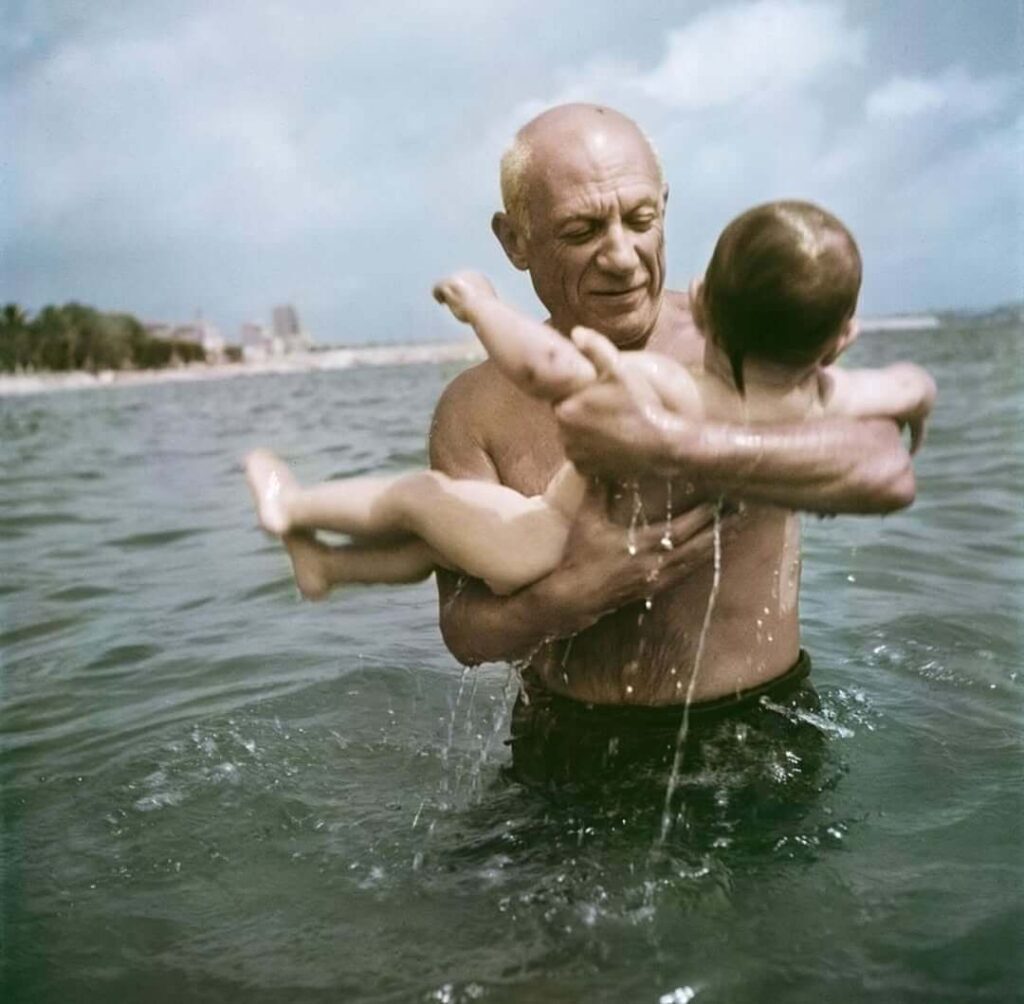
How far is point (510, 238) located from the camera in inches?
128

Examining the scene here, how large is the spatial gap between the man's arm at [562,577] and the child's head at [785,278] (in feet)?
1.70

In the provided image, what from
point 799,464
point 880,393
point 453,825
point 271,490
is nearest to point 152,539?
point 271,490

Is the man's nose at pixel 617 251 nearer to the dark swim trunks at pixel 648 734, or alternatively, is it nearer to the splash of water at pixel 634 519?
the splash of water at pixel 634 519

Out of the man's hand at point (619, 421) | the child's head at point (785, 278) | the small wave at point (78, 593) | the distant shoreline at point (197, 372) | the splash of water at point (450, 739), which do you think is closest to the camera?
the child's head at point (785, 278)

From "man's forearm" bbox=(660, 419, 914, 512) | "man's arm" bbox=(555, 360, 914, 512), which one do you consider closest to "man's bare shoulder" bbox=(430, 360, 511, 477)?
"man's arm" bbox=(555, 360, 914, 512)

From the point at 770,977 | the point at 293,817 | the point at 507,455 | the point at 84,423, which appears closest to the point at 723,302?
the point at 507,455

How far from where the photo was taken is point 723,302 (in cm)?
248

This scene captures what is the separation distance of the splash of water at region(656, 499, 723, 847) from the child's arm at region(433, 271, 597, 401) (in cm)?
53

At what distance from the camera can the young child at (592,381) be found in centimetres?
239

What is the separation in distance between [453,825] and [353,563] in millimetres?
693

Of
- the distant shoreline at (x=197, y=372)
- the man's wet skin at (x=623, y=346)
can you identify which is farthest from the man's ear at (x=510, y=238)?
the distant shoreline at (x=197, y=372)

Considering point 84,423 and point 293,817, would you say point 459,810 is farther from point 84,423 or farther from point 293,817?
point 84,423

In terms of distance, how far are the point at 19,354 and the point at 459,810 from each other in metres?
67.7

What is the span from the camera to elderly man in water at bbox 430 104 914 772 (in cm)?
269
